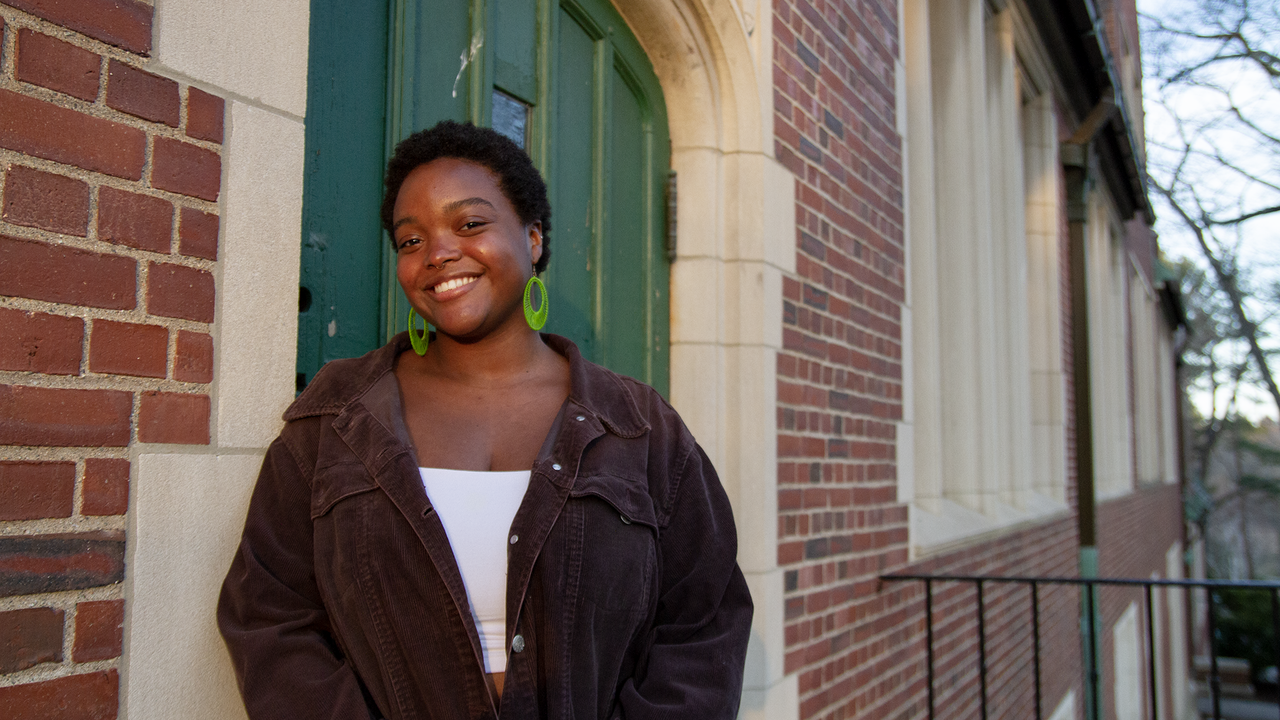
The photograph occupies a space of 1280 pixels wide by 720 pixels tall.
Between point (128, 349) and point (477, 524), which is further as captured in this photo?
point (477, 524)

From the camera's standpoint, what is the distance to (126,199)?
141 cm

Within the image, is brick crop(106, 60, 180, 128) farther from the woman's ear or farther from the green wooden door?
the woman's ear

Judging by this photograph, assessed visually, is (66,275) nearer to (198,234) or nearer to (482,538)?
(198,234)

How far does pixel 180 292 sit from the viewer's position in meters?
1.48

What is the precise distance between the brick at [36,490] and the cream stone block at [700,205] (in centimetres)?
211

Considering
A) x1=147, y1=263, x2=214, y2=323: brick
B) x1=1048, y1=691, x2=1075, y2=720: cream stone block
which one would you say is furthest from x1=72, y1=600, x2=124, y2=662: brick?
x1=1048, y1=691, x2=1075, y2=720: cream stone block

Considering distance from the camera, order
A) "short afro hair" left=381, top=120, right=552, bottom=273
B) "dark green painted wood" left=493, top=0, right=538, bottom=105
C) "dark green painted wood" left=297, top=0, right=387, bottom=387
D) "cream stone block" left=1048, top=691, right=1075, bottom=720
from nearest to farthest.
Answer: "short afro hair" left=381, top=120, right=552, bottom=273 → "dark green painted wood" left=297, top=0, right=387, bottom=387 → "dark green painted wood" left=493, top=0, right=538, bottom=105 → "cream stone block" left=1048, top=691, right=1075, bottom=720

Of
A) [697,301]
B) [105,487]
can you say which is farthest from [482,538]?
[697,301]

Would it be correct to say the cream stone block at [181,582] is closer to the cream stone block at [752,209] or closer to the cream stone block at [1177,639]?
the cream stone block at [752,209]

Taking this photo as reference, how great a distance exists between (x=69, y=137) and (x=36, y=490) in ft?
1.65

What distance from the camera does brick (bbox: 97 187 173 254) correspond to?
1379 millimetres

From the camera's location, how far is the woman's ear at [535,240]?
1.83m

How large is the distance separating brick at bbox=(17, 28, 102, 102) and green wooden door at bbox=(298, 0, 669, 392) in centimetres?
60

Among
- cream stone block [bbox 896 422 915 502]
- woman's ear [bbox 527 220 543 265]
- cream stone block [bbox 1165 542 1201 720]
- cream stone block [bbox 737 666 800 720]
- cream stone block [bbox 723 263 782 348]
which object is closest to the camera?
woman's ear [bbox 527 220 543 265]
